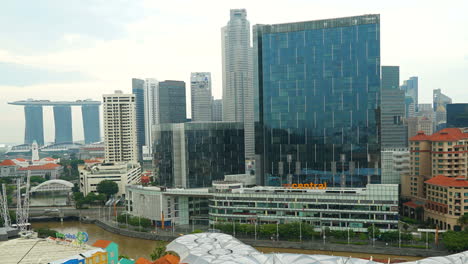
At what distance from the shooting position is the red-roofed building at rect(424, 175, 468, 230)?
4331 centimetres

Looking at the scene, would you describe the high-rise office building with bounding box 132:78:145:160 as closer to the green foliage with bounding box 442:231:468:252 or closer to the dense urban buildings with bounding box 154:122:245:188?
the dense urban buildings with bounding box 154:122:245:188

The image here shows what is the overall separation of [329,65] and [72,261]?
4059 cm

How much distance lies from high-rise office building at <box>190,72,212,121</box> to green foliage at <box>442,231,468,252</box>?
436 feet

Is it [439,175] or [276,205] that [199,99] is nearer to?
[276,205]

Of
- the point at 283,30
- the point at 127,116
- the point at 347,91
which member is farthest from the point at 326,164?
the point at 127,116

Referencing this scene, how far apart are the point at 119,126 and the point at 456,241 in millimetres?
74584

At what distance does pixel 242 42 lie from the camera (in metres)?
168

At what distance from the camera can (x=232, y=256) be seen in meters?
25.4

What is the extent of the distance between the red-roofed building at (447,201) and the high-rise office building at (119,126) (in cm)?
6541

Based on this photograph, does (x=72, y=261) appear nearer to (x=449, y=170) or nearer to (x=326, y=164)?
(x=326, y=164)

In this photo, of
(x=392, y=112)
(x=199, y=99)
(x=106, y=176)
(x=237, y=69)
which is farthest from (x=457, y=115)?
(x=199, y=99)

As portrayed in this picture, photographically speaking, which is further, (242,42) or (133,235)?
(242,42)

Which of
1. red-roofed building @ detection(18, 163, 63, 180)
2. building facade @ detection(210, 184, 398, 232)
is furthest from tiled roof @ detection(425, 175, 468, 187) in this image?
red-roofed building @ detection(18, 163, 63, 180)

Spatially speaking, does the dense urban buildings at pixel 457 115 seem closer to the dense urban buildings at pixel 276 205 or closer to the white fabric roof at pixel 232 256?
the dense urban buildings at pixel 276 205
